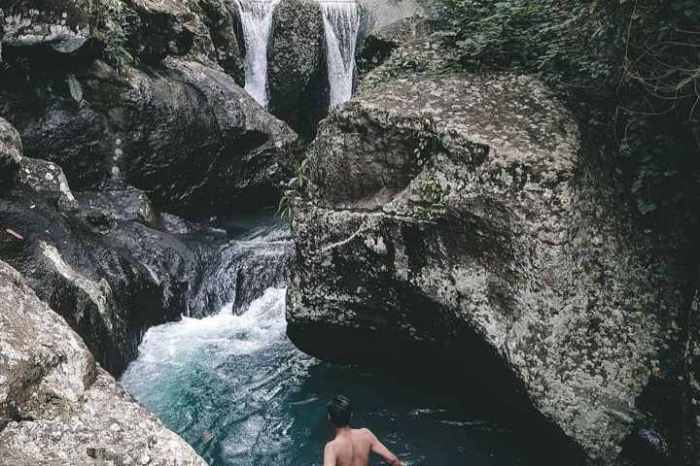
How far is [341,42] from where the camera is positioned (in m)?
17.7

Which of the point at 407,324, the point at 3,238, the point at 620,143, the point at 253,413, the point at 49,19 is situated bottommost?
the point at 253,413

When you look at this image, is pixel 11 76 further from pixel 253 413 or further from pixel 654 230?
pixel 654 230

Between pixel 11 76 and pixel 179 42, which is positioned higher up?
pixel 179 42

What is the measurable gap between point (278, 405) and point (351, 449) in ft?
8.10

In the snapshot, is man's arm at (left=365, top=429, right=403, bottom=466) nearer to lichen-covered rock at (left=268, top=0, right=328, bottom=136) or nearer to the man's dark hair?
the man's dark hair

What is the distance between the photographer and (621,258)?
5.48 m

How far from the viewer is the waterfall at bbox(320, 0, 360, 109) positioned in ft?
57.7

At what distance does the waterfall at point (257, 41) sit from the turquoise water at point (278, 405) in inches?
383

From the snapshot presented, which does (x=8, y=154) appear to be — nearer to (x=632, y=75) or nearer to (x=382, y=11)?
(x=632, y=75)

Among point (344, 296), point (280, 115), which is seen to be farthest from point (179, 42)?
point (344, 296)

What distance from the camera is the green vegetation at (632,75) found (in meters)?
4.93

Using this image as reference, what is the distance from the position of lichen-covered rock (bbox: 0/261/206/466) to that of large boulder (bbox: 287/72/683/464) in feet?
9.77

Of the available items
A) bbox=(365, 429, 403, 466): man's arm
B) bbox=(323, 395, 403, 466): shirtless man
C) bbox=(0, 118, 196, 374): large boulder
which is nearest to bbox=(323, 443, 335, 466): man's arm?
bbox=(323, 395, 403, 466): shirtless man

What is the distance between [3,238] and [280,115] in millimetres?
11302
